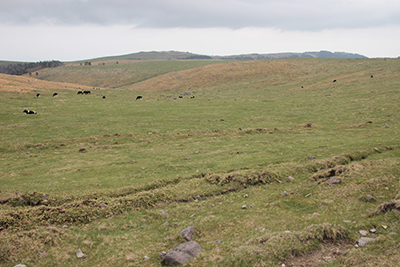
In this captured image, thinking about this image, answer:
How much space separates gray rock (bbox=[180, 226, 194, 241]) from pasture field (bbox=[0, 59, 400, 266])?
0.51 ft

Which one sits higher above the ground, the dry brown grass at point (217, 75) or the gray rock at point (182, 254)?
the dry brown grass at point (217, 75)

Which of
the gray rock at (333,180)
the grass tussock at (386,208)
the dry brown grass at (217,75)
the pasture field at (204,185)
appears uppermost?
the dry brown grass at (217,75)

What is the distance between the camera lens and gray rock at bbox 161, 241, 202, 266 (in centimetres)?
702

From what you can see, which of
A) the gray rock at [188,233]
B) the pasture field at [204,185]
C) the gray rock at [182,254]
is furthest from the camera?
the gray rock at [188,233]

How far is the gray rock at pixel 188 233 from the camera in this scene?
27.2ft

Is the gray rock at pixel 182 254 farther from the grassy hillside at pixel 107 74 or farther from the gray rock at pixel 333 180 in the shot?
the grassy hillside at pixel 107 74

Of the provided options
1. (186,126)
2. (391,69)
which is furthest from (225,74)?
(186,126)

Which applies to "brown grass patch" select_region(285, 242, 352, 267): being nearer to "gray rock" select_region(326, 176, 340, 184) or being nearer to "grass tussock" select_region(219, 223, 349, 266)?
"grass tussock" select_region(219, 223, 349, 266)

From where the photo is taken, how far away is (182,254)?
7219 millimetres

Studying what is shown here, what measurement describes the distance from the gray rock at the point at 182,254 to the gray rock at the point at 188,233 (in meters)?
0.58

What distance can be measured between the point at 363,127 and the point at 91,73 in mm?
122781

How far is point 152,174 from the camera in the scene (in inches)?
579

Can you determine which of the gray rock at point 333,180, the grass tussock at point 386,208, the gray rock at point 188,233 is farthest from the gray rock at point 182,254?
the gray rock at point 333,180

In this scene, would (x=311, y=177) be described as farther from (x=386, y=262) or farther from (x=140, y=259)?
(x=140, y=259)
